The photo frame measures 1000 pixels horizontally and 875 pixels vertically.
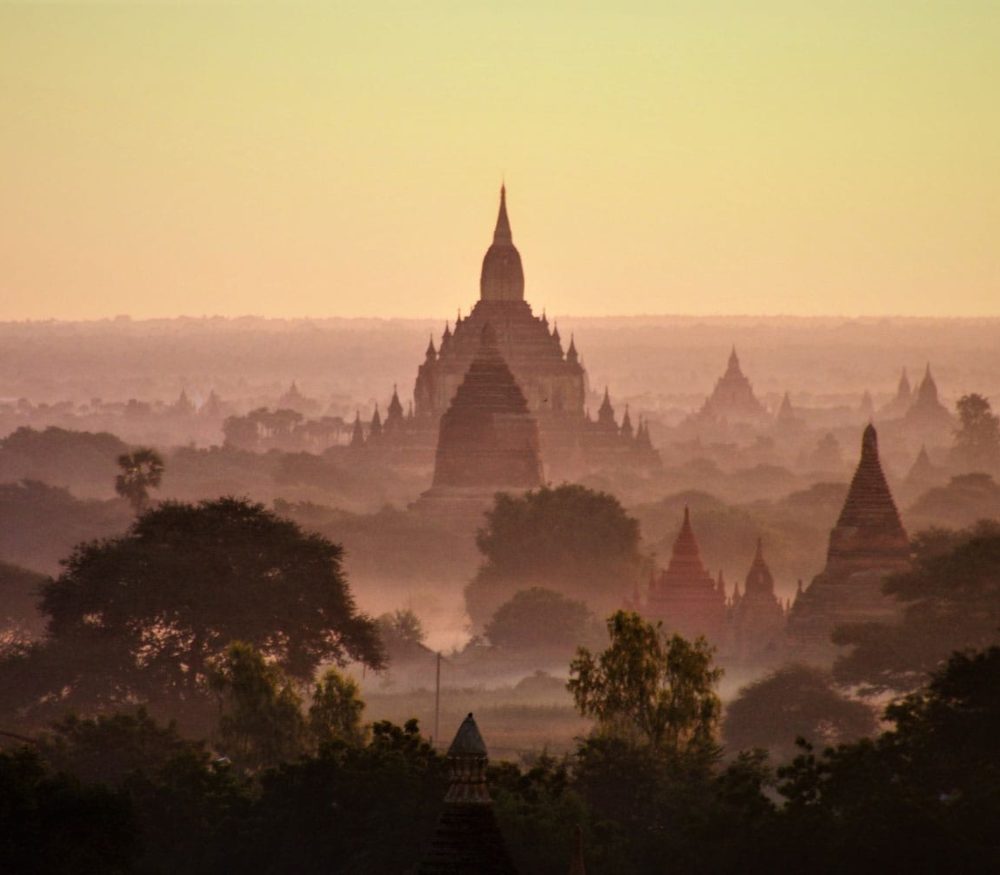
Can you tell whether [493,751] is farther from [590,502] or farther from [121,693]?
[590,502]

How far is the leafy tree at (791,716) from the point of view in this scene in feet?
311

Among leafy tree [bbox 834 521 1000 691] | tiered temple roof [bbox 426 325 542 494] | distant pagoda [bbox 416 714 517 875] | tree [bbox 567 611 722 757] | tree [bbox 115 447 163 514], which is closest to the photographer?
distant pagoda [bbox 416 714 517 875]

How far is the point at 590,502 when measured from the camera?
145 metres

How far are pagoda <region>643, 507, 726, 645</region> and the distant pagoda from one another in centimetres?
7568

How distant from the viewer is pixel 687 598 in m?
125

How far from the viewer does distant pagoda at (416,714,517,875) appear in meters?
46.6

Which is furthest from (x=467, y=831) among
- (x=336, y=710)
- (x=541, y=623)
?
(x=541, y=623)

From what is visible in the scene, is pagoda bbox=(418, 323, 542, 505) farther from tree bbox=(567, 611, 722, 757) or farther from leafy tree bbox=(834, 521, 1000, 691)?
tree bbox=(567, 611, 722, 757)

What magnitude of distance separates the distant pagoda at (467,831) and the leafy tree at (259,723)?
31.0 m

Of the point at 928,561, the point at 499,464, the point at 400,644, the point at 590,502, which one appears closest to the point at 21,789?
the point at 928,561

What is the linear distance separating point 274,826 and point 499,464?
11317cm

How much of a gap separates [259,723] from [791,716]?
20.7 metres

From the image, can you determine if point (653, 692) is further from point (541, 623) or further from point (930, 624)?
point (541, 623)

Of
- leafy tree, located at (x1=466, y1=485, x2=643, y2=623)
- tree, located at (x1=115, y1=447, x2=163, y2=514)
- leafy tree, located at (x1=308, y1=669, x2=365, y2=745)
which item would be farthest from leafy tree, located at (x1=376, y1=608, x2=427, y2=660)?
leafy tree, located at (x1=308, y1=669, x2=365, y2=745)
